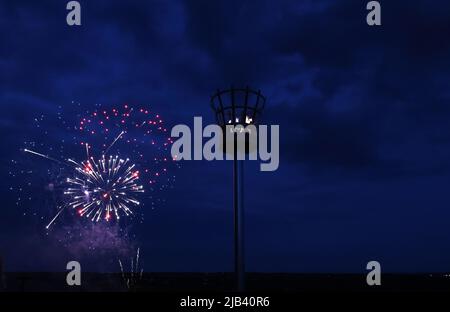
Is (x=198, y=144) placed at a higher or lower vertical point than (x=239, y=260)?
higher

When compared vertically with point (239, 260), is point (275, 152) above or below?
above

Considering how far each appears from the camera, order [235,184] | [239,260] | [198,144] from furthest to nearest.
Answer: [198,144], [235,184], [239,260]

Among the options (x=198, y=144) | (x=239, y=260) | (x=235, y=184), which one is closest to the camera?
(x=239, y=260)

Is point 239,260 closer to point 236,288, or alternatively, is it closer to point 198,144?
point 236,288
